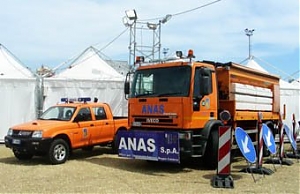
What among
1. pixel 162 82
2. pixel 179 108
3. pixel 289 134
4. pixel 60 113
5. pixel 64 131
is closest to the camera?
pixel 179 108

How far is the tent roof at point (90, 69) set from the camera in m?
19.2

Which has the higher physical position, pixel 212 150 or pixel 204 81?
pixel 204 81

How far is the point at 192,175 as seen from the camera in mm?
9445

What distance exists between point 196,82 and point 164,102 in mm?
935

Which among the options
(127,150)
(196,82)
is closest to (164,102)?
(196,82)

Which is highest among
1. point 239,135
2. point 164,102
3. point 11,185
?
point 164,102

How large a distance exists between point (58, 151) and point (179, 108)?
3900mm

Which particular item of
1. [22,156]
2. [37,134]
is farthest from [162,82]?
[22,156]

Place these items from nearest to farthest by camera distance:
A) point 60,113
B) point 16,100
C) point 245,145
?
point 245,145
point 60,113
point 16,100

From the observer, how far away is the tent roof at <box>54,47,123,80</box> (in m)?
19.2

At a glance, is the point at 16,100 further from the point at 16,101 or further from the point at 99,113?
the point at 99,113

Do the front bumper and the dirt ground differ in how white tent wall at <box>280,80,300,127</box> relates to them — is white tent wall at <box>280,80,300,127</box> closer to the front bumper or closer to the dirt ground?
the dirt ground

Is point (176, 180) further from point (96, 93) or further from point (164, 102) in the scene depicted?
point (96, 93)

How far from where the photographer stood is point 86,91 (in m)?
18.0
